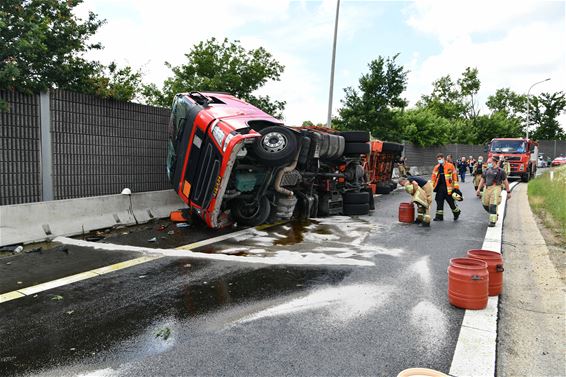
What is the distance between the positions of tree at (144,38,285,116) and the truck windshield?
45.3ft

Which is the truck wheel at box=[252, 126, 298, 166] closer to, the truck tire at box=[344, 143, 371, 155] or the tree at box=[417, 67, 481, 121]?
the truck tire at box=[344, 143, 371, 155]

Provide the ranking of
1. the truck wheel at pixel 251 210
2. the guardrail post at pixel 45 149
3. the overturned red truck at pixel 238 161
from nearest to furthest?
the overturned red truck at pixel 238 161 < the guardrail post at pixel 45 149 < the truck wheel at pixel 251 210

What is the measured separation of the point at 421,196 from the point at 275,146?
12.4ft

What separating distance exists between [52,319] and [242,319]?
1.77 metres

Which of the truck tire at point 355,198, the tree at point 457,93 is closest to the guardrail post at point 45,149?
the truck tire at point 355,198

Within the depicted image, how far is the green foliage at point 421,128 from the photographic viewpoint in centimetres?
3055

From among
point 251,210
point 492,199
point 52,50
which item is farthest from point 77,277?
point 492,199

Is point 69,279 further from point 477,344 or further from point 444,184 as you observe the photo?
point 444,184

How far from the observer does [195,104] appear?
329 inches

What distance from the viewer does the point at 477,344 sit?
3.60m

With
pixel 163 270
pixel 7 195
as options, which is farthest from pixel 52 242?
pixel 163 270

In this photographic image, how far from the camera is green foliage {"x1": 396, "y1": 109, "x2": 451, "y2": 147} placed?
100 ft

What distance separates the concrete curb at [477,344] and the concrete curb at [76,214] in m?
6.55

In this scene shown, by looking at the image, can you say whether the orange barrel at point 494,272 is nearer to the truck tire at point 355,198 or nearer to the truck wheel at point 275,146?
the truck wheel at point 275,146
